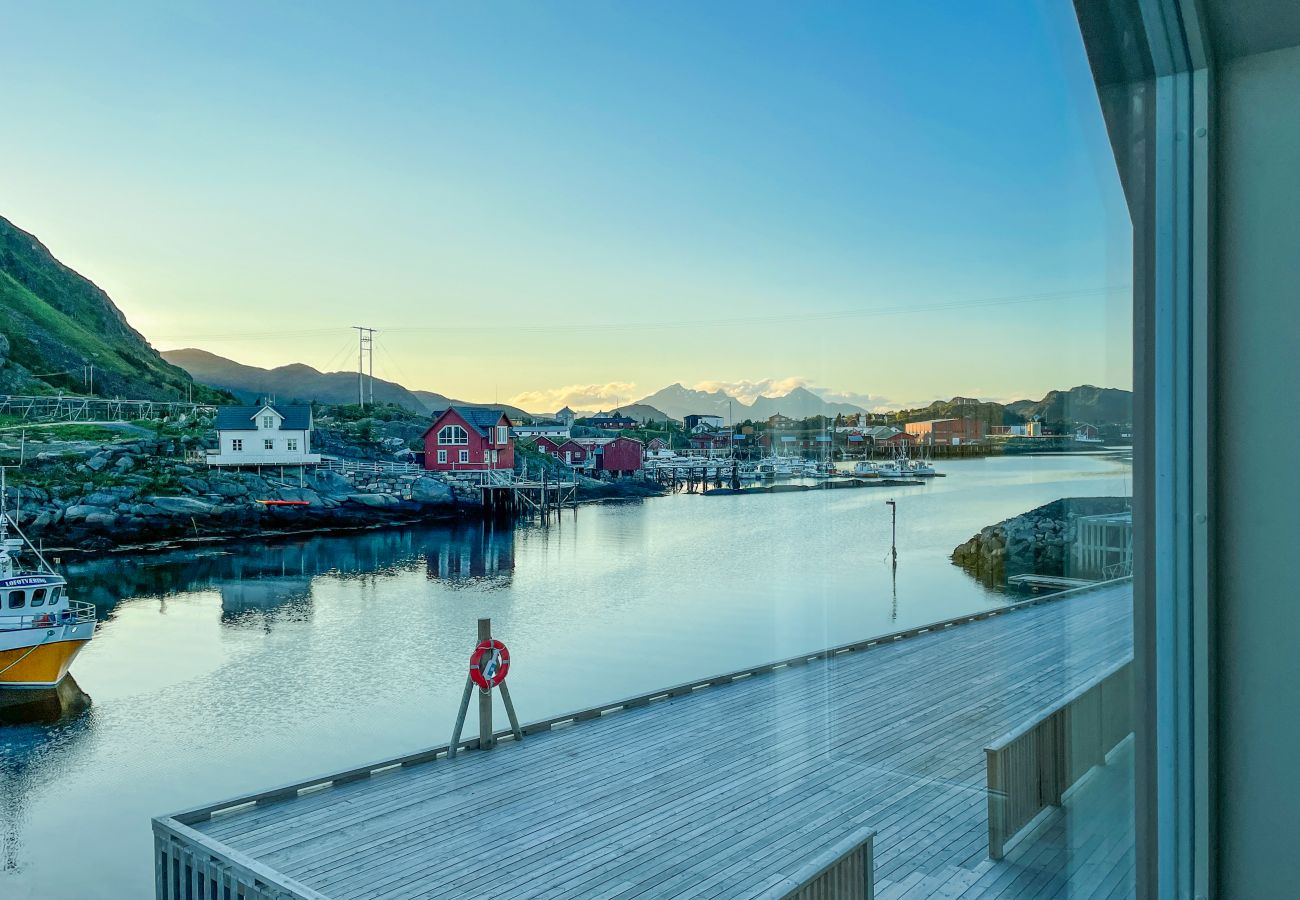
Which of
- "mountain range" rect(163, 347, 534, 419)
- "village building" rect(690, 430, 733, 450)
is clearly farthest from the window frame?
"village building" rect(690, 430, 733, 450)

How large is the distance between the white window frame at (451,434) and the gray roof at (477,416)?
0.24 metres

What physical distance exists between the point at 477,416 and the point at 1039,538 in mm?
18784

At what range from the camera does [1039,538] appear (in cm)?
96

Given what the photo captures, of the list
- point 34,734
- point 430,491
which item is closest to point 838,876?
point 34,734

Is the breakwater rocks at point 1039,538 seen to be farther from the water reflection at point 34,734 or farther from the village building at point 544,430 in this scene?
the village building at point 544,430

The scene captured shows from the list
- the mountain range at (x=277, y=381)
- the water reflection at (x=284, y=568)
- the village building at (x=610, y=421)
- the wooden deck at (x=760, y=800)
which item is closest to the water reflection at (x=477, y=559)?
the water reflection at (x=284, y=568)

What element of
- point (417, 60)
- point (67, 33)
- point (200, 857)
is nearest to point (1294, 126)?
point (200, 857)

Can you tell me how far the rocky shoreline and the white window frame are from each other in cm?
147

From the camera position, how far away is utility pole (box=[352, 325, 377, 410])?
1683 cm

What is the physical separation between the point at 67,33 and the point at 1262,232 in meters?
7.41

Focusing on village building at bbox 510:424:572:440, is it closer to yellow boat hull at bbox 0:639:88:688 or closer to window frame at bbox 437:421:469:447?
window frame at bbox 437:421:469:447

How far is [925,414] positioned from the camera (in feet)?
4.72

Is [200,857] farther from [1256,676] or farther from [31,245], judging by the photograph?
[31,245]

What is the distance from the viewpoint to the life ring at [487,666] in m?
2.88
